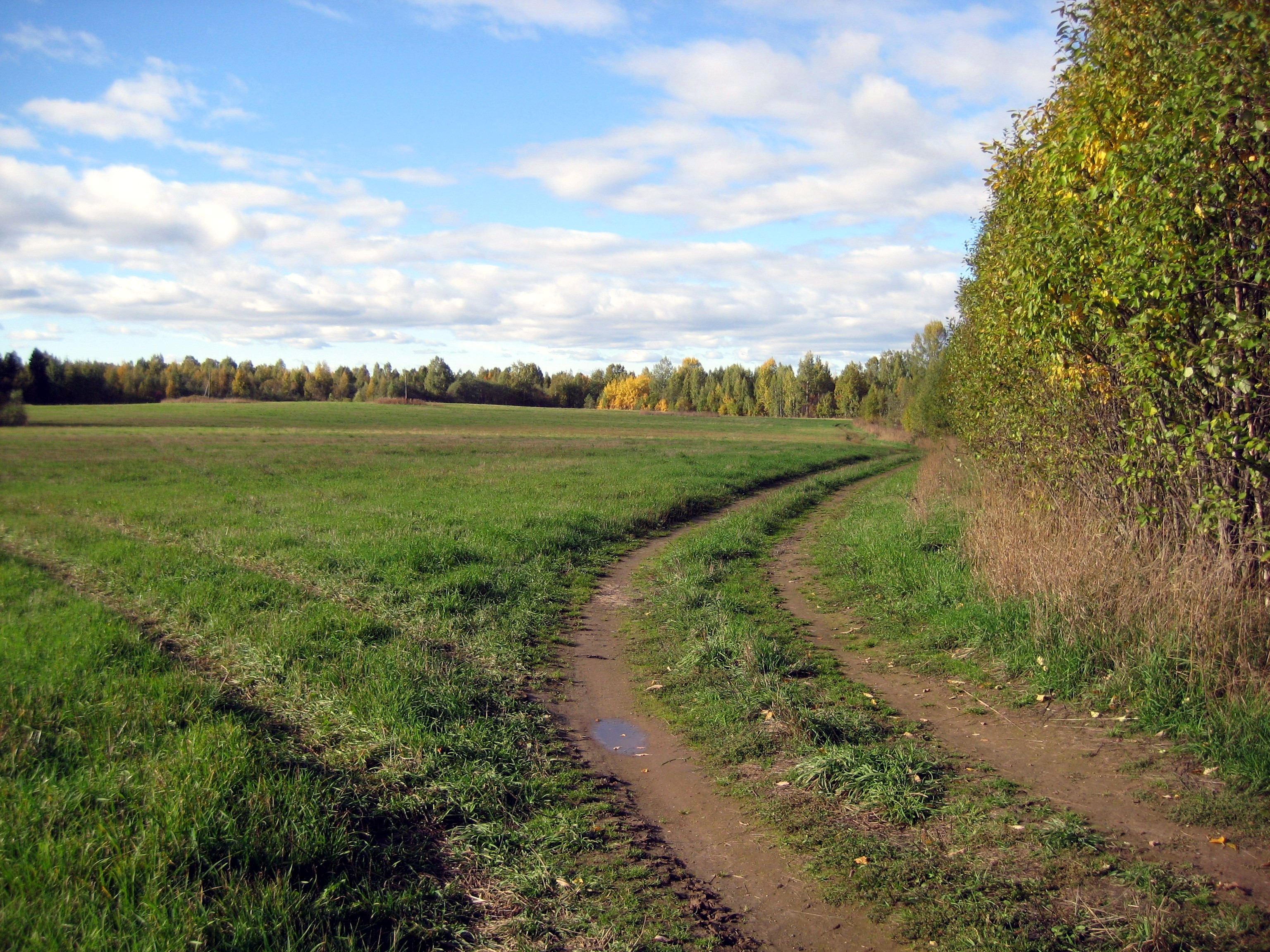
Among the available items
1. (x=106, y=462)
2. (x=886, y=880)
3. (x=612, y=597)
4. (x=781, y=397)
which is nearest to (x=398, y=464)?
(x=106, y=462)

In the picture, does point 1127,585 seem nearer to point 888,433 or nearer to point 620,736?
point 620,736

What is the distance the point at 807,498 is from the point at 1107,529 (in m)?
15.4

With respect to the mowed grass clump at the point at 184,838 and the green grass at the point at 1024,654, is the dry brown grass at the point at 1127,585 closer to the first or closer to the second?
the green grass at the point at 1024,654

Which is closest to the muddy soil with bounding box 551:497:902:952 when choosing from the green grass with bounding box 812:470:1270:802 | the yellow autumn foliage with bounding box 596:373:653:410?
the green grass with bounding box 812:470:1270:802

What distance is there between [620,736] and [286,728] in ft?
10.0

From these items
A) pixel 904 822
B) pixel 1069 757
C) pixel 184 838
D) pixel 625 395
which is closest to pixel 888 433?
pixel 1069 757

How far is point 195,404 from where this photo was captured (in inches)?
796

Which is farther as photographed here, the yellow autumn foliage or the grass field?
the yellow autumn foliage

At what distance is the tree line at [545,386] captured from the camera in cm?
1058

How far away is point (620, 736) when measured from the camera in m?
7.16

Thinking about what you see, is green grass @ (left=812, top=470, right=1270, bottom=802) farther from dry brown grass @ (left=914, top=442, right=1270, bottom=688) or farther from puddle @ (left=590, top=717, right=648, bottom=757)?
puddle @ (left=590, top=717, right=648, bottom=757)

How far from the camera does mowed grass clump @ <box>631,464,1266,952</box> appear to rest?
4.27 metres

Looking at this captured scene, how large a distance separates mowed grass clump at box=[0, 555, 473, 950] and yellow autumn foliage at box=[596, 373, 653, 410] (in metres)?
→ 154

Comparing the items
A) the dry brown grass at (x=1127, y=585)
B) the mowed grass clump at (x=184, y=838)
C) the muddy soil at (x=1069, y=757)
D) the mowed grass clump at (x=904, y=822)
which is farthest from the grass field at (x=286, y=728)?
the dry brown grass at (x=1127, y=585)
